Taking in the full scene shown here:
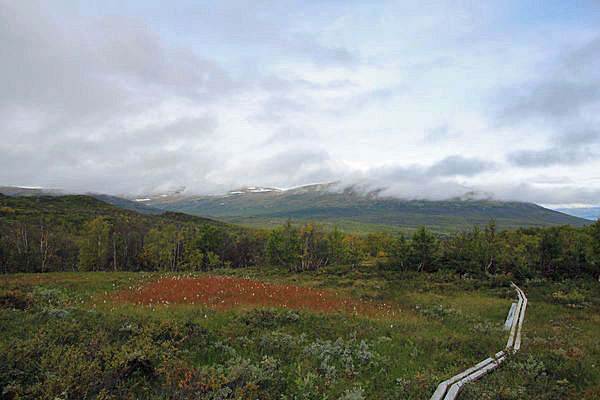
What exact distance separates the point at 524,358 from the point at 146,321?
1276cm

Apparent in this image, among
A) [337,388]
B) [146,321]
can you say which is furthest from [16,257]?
[337,388]

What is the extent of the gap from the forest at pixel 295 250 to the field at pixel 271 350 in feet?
61.3

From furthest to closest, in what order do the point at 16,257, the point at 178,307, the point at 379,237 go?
the point at 379,237 < the point at 16,257 < the point at 178,307

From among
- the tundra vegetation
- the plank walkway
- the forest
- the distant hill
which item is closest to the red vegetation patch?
the tundra vegetation

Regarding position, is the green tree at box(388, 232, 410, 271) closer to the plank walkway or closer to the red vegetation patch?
the red vegetation patch

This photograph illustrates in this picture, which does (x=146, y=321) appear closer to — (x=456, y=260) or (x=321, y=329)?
(x=321, y=329)

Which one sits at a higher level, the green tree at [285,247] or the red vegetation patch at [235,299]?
the red vegetation patch at [235,299]

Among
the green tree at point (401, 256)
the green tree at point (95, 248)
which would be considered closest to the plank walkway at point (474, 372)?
the green tree at point (401, 256)

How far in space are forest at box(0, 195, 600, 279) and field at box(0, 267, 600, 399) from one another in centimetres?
1870

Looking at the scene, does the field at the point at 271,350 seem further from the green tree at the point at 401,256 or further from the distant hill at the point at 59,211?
the distant hill at the point at 59,211

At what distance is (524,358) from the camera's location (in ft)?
32.3

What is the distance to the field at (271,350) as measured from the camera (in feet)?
22.2

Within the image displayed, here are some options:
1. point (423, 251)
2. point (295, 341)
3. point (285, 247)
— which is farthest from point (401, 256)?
point (295, 341)

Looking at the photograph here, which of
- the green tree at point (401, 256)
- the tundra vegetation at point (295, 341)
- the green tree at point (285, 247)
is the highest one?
the tundra vegetation at point (295, 341)
